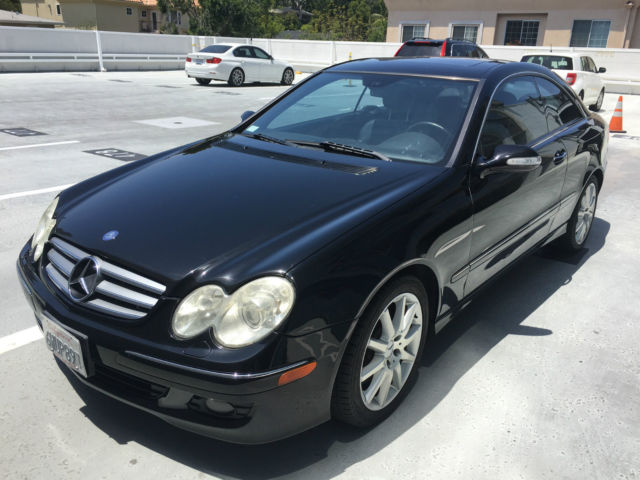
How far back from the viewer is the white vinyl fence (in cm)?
2011

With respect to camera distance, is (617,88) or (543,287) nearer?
(543,287)

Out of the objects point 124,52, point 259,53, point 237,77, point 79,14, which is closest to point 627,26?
point 259,53

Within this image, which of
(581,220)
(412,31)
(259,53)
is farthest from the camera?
(412,31)

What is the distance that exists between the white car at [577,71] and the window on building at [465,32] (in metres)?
17.1

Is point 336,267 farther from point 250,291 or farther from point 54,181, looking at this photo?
point 54,181

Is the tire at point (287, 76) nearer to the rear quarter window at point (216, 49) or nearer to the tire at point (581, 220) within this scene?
the rear quarter window at point (216, 49)

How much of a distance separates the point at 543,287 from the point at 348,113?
79.8 inches

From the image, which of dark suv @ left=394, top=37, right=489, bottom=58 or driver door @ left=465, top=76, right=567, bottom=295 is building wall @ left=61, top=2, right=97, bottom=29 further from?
driver door @ left=465, top=76, right=567, bottom=295

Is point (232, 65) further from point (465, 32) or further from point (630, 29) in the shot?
point (630, 29)

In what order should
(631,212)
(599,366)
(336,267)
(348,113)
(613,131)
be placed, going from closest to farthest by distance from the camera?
(336,267) → (599,366) → (348,113) → (631,212) → (613,131)

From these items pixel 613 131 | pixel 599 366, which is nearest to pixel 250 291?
pixel 599 366

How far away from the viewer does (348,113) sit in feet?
12.5

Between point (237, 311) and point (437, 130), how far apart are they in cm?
180

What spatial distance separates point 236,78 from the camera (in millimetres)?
Answer: 19734
